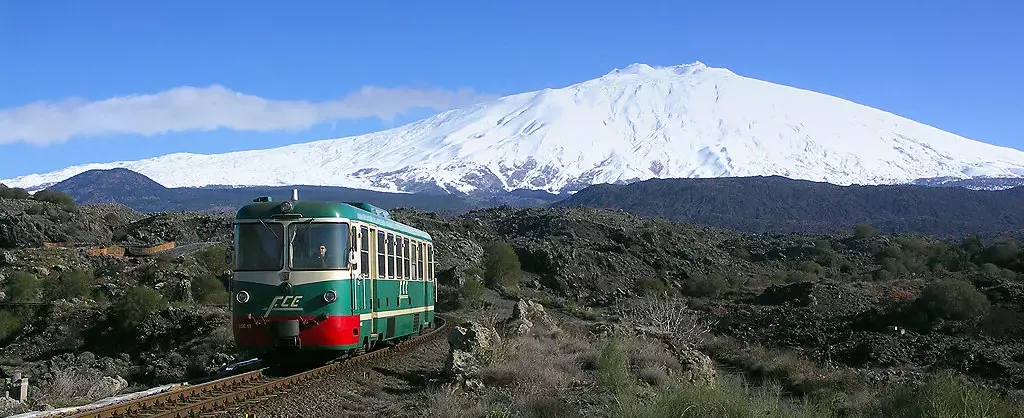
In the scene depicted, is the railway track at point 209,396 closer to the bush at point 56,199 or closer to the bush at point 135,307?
the bush at point 135,307

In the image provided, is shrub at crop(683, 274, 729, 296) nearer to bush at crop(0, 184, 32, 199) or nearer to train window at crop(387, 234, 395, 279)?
train window at crop(387, 234, 395, 279)

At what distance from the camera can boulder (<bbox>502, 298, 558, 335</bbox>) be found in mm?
19703

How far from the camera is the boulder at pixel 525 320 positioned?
1970cm

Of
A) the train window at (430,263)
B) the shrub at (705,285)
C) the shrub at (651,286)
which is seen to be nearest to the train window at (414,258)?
the train window at (430,263)

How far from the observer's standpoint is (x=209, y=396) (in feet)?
40.0

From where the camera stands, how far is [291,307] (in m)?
14.5

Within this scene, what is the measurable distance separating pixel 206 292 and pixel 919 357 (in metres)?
23.9

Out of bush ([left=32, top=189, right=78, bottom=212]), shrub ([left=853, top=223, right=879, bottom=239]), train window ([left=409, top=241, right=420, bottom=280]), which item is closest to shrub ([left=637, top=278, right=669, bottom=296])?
shrub ([left=853, top=223, right=879, bottom=239])

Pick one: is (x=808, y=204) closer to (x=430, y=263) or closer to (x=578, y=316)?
(x=578, y=316)

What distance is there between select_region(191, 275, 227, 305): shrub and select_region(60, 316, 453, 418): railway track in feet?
74.2

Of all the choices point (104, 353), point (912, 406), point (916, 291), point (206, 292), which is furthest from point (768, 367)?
point (916, 291)

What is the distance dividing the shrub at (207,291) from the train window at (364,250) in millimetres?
22639

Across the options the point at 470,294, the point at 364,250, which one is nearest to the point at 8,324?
the point at 470,294

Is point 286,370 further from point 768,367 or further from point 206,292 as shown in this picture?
point 206,292
